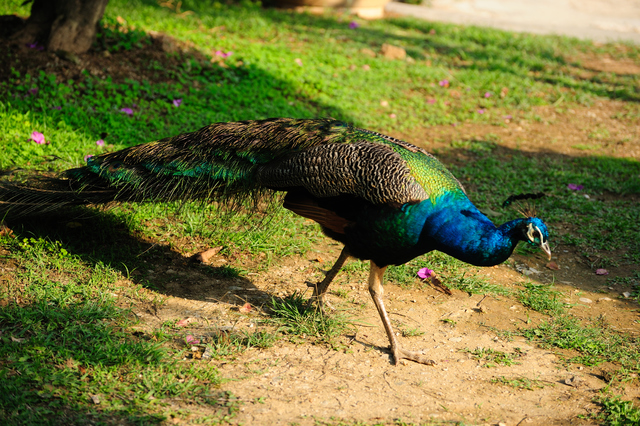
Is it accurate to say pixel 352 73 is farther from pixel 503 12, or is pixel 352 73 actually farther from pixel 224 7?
pixel 503 12

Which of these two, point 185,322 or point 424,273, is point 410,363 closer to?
point 424,273

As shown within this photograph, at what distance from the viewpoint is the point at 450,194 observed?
323 centimetres

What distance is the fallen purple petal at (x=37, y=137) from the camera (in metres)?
4.88

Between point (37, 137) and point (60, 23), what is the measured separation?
1.75 m

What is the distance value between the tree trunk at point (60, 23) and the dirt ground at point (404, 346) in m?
3.35

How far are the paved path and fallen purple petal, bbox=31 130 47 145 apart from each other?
28.3 feet

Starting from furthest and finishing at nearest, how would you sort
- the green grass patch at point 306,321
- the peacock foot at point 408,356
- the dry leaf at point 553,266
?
1. the dry leaf at point 553,266
2. the green grass patch at point 306,321
3. the peacock foot at point 408,356

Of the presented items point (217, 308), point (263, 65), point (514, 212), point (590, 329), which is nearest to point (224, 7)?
point (263, 65)

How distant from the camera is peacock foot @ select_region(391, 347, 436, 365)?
3.35 meters

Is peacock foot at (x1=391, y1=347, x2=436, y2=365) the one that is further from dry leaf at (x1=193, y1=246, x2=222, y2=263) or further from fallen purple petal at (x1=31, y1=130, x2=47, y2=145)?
fallen purple petal at (x1=31, y1=130, x2=47, y2=145)

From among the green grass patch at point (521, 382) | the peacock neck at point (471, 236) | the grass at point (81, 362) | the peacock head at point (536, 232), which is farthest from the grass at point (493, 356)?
the grass at point (81, 362)

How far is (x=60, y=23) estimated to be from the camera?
599 cm

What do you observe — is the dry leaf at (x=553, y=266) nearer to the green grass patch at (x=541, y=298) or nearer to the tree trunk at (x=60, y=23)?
the green grass patch at (x=541, y=298)

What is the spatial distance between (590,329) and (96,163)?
3.38m
